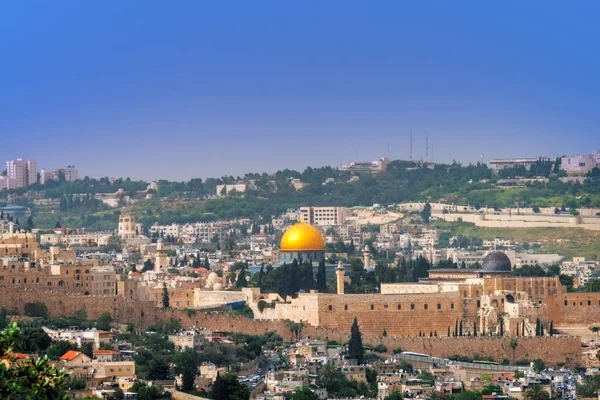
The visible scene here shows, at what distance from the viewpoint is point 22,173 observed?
13875cm

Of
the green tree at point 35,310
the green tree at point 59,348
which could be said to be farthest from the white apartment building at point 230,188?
the green tree at point 59,348

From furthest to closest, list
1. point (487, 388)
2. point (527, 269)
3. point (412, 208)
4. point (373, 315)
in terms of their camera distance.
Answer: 1. point (412, 208)
2. point (527, 269)
3. point (373, 315)
4. point (487, 388)

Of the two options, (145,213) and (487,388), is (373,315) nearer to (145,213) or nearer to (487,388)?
(487,388)

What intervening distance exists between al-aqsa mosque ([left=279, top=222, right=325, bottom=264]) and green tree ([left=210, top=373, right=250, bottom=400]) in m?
24.9

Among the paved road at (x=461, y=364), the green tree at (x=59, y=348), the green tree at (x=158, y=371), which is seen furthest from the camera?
the paved road at (x=461, y=364)

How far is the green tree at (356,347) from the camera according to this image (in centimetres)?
5075

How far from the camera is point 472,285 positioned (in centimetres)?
5822

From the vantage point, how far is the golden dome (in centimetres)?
6834

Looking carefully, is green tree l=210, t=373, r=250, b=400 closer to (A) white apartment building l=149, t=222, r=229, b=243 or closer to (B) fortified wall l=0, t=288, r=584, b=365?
(B) fortified wall l=0, t=288, r=584, b=365

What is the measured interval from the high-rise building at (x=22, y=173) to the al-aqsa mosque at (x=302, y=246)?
7094 cm

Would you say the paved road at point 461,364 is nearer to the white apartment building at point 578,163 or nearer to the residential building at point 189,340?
the residential building at point 189,340

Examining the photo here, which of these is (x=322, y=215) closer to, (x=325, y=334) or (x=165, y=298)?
(x=165, y=298)

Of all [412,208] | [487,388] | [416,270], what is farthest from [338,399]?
[412,208]

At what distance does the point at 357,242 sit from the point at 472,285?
41281mm
